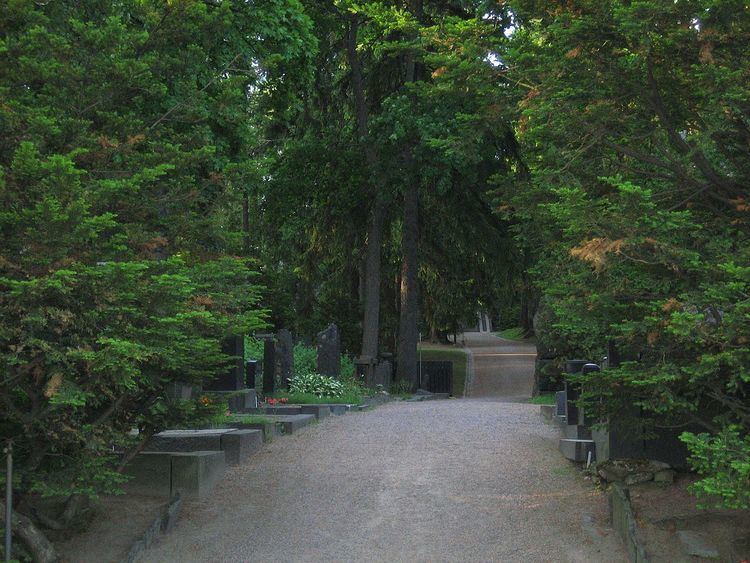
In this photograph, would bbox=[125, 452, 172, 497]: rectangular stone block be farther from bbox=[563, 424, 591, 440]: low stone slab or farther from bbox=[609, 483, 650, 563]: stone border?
bbox=[563, 424, 591, 440]: low stone slab

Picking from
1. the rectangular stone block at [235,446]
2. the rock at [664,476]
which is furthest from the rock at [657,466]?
the rectangular stone block at [235,446]

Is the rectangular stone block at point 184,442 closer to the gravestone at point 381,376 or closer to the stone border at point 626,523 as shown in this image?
the stone border at point 626,523

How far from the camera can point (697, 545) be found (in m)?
7.49

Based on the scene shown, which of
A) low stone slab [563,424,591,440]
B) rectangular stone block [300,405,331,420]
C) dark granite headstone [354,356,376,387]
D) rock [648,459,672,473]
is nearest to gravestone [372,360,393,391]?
dark granite headstone [354,356,376,387]

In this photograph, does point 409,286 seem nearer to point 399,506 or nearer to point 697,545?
point 399,506

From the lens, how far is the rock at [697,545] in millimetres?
7340

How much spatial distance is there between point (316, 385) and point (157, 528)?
1057 centimetres

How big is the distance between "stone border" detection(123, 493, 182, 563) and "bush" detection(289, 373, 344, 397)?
924 cm

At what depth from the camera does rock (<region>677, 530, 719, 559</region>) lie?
24.1ft

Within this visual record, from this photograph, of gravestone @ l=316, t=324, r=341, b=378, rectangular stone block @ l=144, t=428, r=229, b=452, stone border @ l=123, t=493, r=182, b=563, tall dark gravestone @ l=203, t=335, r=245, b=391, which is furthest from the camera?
gravestone @ l=316, t=324, r=341, b=378

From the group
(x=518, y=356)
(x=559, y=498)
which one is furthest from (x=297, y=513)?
(x=518, y=356)

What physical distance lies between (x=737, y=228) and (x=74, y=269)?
5358mm

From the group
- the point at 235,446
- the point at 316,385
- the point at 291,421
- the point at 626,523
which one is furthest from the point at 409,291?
the point at 626,523

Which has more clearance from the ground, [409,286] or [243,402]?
[409,286]
